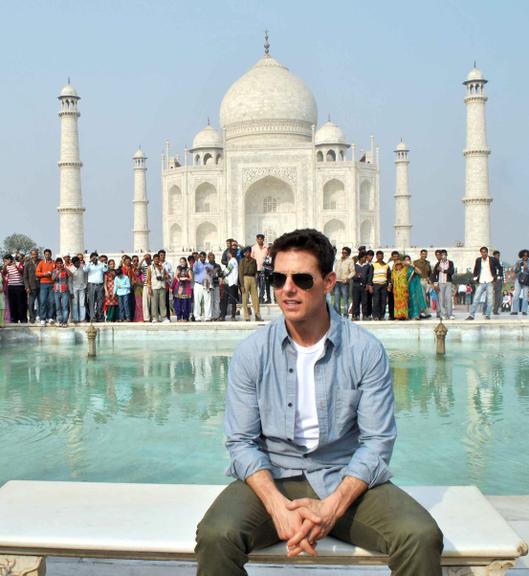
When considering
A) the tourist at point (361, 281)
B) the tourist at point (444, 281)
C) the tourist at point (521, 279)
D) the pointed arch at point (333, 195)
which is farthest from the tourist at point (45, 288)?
the pointed arch at point (333, 195)

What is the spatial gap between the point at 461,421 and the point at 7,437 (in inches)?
96.0

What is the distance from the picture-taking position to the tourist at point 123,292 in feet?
33.3

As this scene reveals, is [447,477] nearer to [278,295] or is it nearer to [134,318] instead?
[278,295]

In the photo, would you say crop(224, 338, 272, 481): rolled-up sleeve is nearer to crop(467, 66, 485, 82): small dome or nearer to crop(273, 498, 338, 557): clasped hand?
crop(273, 498, 338, 557): clasped hand

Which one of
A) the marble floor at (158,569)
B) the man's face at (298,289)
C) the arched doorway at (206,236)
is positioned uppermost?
the arched doorway at (206,236)

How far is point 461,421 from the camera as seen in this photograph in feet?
14.1

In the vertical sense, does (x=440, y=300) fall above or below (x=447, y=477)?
above

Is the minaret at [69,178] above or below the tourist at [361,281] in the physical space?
above

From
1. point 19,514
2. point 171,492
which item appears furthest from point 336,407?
point 19,514

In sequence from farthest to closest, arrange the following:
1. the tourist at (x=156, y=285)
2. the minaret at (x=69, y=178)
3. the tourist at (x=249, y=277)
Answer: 1. the minaret at (x=69, y=178)
2. the tourist at (x=156, y=285)
3. the tourist at (x=249, y=277)

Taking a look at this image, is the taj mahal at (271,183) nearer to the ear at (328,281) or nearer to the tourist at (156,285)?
the tourist at (156,285)

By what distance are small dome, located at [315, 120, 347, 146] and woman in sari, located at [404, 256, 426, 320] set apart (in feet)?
85.0

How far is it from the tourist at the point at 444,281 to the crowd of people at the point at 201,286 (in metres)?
0.01

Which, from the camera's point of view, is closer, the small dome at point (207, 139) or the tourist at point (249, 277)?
the tourist at point (249, 277)
